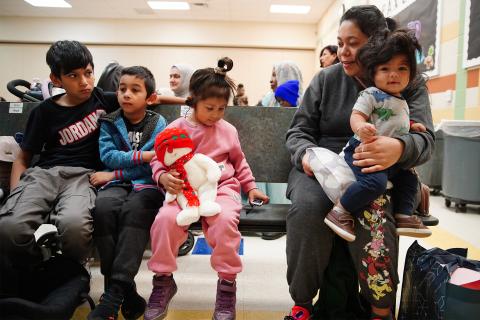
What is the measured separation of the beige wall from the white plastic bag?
8252 millimetres

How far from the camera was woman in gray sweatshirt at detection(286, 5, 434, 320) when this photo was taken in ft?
3.99

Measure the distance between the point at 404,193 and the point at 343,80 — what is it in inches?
21.5

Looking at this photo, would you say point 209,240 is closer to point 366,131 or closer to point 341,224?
point 341,224

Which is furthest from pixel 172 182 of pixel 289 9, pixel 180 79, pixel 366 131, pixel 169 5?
pixel 289 9

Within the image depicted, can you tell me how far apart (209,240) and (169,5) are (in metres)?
7.79

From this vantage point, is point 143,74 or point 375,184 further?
point 143,74

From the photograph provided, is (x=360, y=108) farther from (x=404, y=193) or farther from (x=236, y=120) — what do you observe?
(x=236, y=120)

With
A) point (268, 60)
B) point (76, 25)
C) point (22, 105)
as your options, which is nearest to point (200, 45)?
point (268, 60)

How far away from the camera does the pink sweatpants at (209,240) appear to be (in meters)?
1.29

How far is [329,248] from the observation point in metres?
1.28

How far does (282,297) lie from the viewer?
1.80m

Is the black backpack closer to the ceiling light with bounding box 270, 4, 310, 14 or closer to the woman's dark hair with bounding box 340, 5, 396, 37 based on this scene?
the woman's dark hair with bounding box 340, 5, 396, 37

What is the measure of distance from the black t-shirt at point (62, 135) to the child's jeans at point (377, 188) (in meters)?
1.17

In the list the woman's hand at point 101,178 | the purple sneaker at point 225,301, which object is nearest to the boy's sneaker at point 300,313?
the purple sneaker at point 225,301
